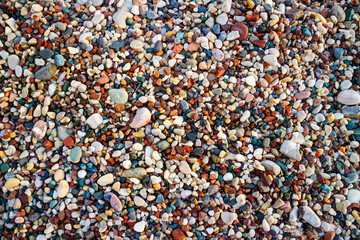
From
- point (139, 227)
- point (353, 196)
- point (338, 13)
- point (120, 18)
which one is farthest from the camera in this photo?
point (338, 13)

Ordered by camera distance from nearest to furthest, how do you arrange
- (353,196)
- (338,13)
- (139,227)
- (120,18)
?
1. (139,227)
2. (353,196)
3. (120,18)
4. (338,13)

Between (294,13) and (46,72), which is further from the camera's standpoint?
(294,13)

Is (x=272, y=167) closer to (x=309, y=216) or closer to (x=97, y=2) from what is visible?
(x=309, y=216)

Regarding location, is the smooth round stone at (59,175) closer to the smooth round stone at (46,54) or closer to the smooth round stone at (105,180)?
the smooth round stone at (105,180)

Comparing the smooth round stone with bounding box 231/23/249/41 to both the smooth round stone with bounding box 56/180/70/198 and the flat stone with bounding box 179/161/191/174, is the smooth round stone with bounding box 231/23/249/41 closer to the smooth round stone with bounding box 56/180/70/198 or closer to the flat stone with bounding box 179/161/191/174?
the flat stone with bounding box 179/161/191/174

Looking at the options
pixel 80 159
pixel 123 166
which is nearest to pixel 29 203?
pixel 80 159

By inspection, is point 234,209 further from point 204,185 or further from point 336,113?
point 336,113

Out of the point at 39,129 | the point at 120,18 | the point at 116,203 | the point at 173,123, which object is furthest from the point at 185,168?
the point at 120,18

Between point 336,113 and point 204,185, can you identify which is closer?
point 204,185
